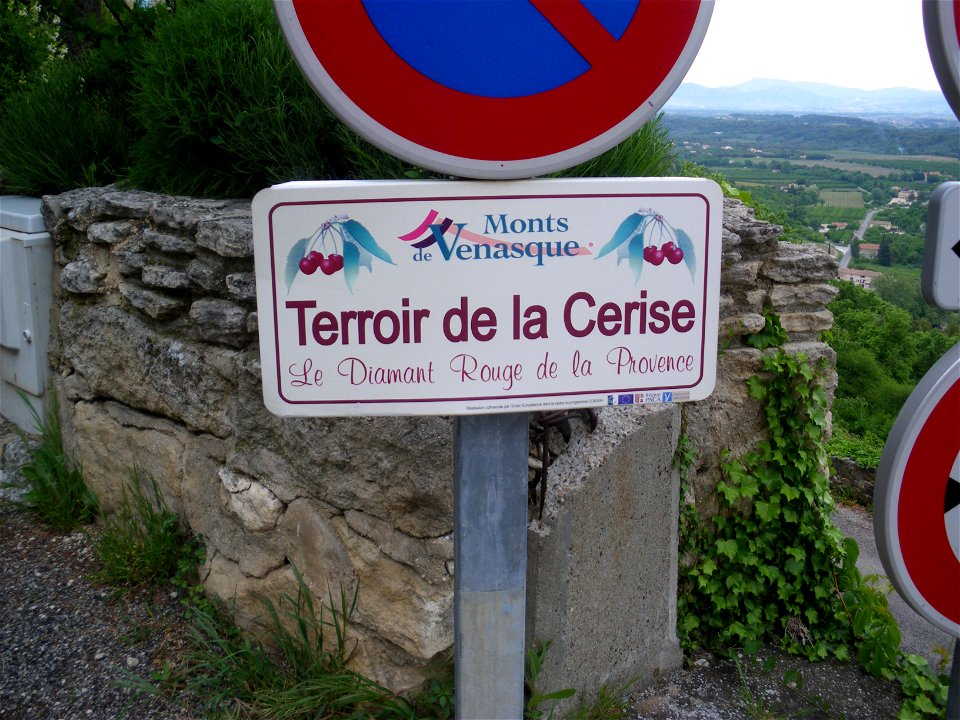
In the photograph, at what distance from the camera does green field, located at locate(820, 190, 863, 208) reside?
14.9ft

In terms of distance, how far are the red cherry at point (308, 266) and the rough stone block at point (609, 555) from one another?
123 cm

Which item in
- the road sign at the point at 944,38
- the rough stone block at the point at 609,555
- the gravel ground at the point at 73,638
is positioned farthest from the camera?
the gravel ground at the point at 73,638

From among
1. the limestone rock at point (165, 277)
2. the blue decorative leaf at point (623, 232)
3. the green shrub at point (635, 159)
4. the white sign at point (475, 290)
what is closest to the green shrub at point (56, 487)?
the limestone rock at point (165, 277)

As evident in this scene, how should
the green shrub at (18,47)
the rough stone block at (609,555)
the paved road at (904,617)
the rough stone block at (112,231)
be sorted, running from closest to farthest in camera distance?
1. the rough stone block at (609,555)
2. the rough stone block at (112,231)
3. the paved road at (904,617)
4. the green shrub at (18,47)

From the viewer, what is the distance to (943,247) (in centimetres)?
133

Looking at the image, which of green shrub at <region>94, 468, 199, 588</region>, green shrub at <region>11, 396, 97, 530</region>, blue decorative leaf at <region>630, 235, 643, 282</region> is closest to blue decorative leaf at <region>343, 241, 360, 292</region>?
Answer: blue decorative leaf at <region>630, 235, 643, 282</region>

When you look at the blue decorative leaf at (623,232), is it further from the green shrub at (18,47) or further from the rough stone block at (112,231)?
the green shrub at (18,47)

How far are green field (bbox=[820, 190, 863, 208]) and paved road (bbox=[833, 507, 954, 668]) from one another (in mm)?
1669

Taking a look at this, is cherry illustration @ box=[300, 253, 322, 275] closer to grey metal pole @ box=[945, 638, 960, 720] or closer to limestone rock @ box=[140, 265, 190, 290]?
grey metal pole @ box=[945, 638, 960, 720]

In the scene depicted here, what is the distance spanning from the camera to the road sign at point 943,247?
131 cm

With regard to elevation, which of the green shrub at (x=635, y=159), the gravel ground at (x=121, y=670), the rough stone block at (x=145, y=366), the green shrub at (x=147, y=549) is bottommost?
the gravel ground at (x=121, y=670)

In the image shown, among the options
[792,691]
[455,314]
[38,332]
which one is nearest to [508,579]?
[455,314]

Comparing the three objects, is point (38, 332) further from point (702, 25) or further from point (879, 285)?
point (879, 285)

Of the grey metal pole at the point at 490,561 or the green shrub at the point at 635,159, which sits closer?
the grey metal pole at the point at 490,561
